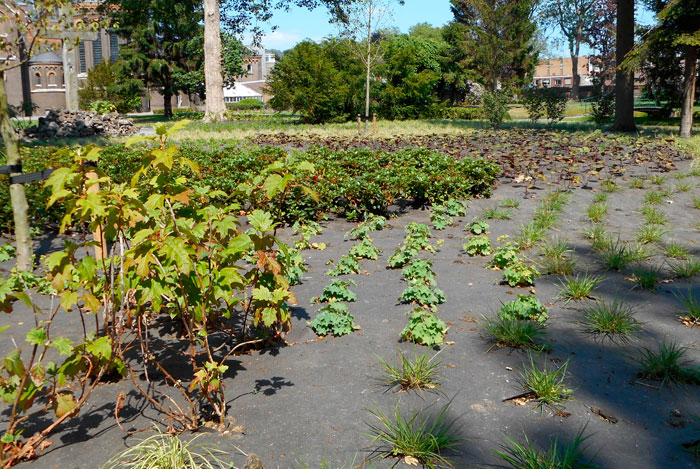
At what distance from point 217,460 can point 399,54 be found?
29551 millimetres

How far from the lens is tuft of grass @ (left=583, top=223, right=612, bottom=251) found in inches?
223

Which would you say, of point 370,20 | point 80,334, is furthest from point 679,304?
point 370,20

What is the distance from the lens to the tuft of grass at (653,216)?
6.84 meters

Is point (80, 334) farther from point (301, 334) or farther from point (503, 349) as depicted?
point (503, 349)

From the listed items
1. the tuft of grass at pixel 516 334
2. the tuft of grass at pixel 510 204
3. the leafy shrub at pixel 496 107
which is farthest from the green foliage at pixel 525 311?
the leafy shrub at pixel 496 107

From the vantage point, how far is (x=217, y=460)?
2.52 meters

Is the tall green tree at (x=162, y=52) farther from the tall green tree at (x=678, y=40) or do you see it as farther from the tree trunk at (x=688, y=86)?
the tree trunk at (x=688, y=86)

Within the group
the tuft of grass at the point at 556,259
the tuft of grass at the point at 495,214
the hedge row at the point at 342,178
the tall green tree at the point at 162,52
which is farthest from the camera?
the tall green tree at the point at 162,52

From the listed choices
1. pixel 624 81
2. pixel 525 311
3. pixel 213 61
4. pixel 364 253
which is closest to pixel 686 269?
pixel 525 311

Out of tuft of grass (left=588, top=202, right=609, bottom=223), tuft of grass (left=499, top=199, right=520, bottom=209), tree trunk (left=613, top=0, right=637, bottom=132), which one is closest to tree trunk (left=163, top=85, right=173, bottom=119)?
tree trunk (left=613, top=0, right=637, bottom=132)

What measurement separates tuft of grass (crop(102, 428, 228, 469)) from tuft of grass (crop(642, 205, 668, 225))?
19.8ft

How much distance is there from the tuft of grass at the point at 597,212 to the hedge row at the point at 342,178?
1.58m

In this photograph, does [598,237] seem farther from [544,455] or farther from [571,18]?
[571,18]

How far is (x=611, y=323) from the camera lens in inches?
152
